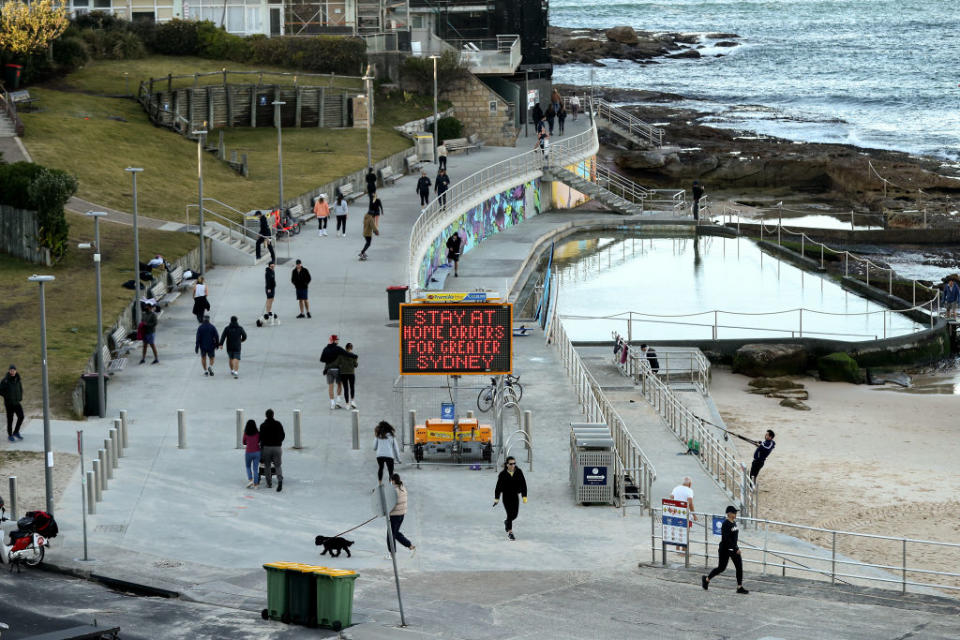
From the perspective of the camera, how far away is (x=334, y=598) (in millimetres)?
17375

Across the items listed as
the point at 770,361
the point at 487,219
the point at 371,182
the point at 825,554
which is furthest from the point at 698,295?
the point at 825,554

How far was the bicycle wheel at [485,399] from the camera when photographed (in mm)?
29250

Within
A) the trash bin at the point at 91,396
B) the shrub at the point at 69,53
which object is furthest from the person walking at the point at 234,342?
the shrub at the point at 69,53

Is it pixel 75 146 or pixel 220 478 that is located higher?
pixel 75 146

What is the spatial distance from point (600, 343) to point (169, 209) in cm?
1557

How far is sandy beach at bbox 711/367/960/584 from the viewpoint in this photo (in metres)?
26.6

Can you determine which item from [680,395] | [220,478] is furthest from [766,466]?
[220,478]

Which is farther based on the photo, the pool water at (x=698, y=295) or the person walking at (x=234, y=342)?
the pool water at (x=698, y=295)

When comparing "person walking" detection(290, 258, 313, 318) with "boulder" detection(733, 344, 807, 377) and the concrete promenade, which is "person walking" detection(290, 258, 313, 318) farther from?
"boulder" detection(733, 344, 807, 377)

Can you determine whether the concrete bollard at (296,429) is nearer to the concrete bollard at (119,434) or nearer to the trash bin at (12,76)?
the concrete bollard at (119,434)

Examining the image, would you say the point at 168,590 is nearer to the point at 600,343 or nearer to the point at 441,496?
the point at 441,496

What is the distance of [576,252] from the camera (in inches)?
2307

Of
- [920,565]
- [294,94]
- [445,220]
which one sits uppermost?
[294,94]

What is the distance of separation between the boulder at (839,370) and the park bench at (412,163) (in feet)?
82.7
